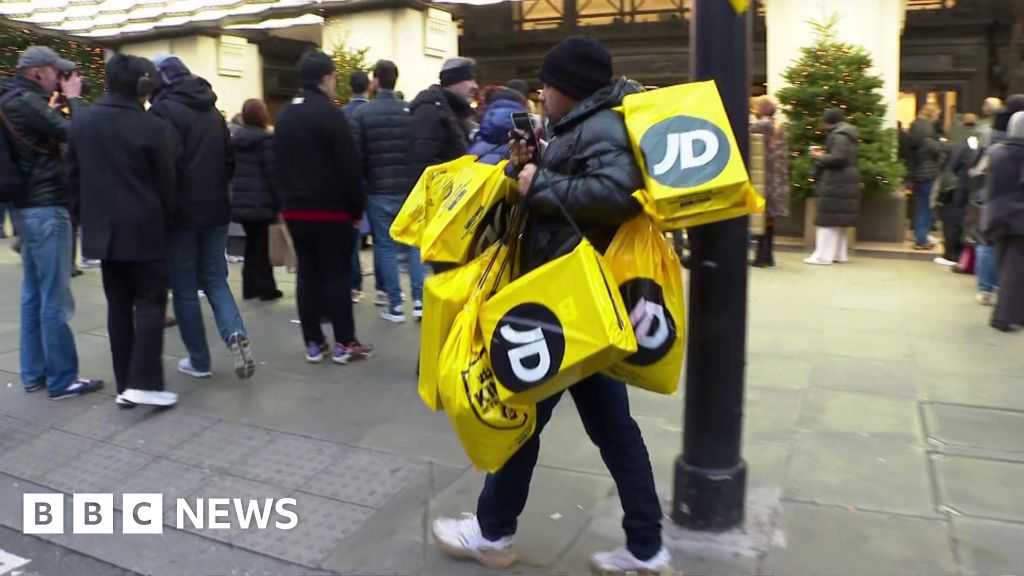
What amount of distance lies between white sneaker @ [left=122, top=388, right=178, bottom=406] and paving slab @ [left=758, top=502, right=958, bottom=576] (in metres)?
3.33

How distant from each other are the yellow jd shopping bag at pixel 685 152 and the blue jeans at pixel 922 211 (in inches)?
342

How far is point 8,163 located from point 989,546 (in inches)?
199

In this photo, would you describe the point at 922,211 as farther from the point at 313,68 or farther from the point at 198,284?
the point at 198,284

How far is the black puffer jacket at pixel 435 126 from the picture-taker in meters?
5.97

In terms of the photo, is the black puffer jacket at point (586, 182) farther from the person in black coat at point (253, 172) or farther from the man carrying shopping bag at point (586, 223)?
the person in black coat at point (253, 172)

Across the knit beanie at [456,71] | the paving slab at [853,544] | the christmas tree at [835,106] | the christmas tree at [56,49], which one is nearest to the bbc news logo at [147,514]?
the paving slab at [853,544]

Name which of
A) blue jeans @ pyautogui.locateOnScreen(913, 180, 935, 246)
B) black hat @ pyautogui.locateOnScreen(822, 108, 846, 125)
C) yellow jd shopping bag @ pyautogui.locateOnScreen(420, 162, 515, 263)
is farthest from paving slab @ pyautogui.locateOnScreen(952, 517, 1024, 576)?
blue jeans @ pyautogui.locateOnScreen(913, 180, 935, 246)

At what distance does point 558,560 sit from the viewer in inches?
131

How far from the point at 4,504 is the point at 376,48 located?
996cm

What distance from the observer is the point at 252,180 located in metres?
7.37

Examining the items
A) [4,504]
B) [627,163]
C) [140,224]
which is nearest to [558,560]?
[627,163]

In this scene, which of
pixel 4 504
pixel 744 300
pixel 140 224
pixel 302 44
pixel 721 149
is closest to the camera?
pixel 721 149

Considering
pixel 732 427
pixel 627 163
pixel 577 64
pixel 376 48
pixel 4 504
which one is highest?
pixel 376 48

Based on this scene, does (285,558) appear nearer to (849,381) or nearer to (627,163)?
(627,163)
